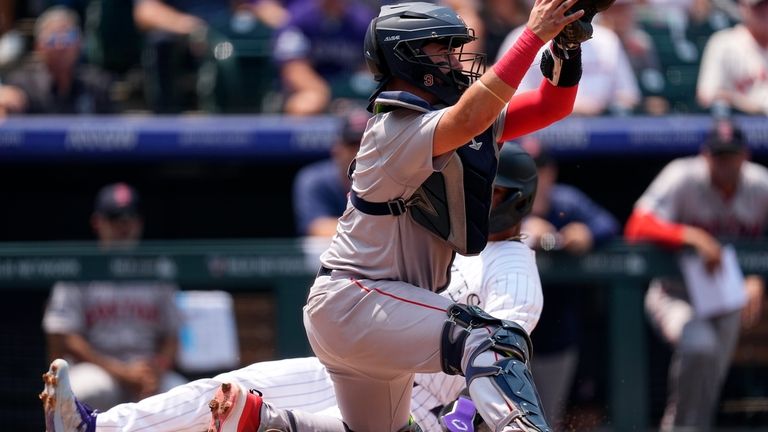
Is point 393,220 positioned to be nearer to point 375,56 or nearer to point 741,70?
point 375,56

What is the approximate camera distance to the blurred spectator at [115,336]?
5898mm

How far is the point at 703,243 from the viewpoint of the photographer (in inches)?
245

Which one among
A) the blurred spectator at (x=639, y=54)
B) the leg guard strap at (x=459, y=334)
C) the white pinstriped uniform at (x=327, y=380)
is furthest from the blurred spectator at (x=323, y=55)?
the leg guard strap at (x=459, y=334)

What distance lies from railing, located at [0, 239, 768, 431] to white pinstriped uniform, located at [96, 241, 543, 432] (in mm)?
1766

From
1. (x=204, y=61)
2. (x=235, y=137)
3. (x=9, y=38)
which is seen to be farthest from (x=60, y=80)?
(x=235, y=137)

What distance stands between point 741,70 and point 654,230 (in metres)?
1.62

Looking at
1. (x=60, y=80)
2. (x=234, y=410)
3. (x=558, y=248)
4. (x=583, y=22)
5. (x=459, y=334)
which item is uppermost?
(x=583, y=22)

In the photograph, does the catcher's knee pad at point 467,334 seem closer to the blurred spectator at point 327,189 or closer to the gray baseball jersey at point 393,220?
the gray baseball jersey at point 393,220

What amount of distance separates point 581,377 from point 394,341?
2.68 meters

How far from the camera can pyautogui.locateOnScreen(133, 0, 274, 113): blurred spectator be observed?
7.59 m

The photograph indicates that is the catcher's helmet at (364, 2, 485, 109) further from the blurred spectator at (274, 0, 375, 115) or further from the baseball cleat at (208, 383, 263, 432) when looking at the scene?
the blurred spectator at (274, 0, 375, 115)

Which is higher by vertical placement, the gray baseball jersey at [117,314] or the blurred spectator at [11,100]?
the blurred spectator at [11,100]

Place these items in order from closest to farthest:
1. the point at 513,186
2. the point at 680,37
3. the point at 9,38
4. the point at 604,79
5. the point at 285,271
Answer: the point at 513,186 → the point at 285,271 → the point at 604,79 → the point at 9,38 → the point at 680,37

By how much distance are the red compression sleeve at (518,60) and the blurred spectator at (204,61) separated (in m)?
4.33
